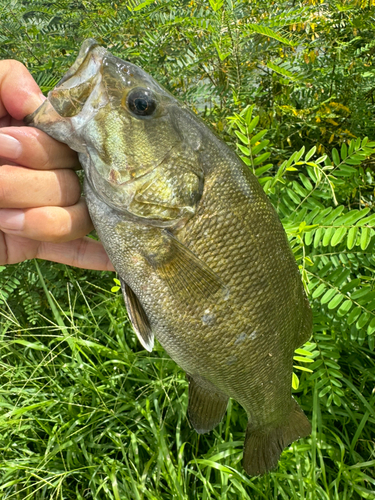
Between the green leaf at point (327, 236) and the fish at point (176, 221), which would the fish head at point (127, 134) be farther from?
the green leaf at point (327, 236)

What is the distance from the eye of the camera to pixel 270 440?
62.7 inches

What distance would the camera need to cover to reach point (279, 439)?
1598 millimetres

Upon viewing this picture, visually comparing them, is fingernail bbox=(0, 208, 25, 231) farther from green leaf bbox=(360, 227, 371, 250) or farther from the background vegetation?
green leaf bbox=(360, 227, 371, 250)

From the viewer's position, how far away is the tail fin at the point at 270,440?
1.59m

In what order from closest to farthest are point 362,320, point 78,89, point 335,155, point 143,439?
point 78,89 → point 362,320 → point 335,155 → point 143,439

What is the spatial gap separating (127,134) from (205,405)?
1.04 meters

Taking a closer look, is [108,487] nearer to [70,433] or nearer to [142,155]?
[70,433]

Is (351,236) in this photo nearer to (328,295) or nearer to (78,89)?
(328,295)

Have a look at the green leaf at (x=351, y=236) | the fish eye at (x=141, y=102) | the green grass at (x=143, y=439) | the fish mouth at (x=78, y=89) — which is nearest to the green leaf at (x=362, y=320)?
the green leaf at (x=351, y=236)

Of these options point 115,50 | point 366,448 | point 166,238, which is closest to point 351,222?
point 166,238

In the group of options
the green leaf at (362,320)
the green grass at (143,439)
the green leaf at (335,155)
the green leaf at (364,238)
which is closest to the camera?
the green leaf at (364,238)

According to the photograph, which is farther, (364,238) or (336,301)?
(336,301)

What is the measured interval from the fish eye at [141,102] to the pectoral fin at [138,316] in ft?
1.74

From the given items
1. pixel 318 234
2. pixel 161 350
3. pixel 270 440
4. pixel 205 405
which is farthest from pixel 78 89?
pixel 161 350
